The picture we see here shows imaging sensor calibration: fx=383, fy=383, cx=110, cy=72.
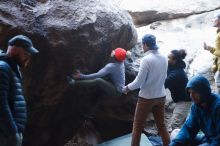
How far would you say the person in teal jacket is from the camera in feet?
16.1

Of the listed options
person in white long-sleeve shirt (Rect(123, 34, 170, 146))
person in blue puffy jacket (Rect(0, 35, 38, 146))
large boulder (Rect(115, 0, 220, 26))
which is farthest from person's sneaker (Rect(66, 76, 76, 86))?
large boulder (Rect(115, 0, 220, 26))

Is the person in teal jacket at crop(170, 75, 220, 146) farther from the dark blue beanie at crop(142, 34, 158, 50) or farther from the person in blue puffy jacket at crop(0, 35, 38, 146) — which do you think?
the person in blue puffy jacket at crop(0, 35, 38, 146)

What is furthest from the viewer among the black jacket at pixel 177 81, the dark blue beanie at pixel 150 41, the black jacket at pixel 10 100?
the black jacket at pixel 177 81

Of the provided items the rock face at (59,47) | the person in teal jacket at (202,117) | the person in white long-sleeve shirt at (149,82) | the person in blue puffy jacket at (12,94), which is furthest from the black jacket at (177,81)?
the person in blue puffy jacket at (12,94)

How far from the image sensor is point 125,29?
24.3ft

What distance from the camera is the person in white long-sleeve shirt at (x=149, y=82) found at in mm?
6094

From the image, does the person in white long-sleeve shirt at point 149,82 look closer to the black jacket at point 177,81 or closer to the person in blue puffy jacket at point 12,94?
the black jacket at point 177,81

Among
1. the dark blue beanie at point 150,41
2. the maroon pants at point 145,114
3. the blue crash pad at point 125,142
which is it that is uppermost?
the dark blue beanie at point 150,41

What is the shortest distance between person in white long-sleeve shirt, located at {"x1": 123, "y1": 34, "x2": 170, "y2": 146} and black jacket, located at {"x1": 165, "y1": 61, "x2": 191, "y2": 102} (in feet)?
1.53

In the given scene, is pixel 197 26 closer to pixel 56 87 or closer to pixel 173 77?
pixel 173 77

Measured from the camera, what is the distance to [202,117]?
16.7ft

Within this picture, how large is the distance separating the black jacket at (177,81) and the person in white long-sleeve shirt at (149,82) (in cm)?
46

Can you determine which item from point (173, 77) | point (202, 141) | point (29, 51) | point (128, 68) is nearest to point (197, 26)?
point (128, 68)

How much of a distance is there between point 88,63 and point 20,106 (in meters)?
2.61
